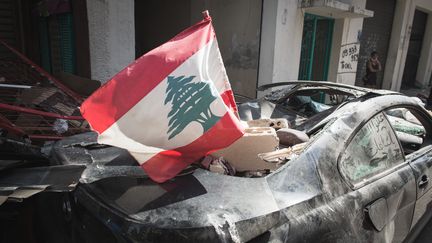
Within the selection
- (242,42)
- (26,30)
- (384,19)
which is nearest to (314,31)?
(242,42)

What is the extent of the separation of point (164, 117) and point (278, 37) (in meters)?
6.10

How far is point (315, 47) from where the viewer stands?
9.79m

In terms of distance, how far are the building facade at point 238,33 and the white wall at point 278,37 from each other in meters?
0.02

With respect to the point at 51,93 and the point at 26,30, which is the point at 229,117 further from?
the point at 26,30

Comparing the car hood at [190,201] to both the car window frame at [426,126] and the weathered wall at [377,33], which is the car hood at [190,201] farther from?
the weathered wall at [377,33]

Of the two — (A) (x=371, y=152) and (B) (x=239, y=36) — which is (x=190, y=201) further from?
(B) (x=239, y=36)

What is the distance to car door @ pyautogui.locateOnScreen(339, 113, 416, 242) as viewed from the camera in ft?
5.99

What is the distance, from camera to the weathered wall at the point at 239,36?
7.47m

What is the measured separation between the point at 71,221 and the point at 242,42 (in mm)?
6604

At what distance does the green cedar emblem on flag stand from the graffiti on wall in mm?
9085

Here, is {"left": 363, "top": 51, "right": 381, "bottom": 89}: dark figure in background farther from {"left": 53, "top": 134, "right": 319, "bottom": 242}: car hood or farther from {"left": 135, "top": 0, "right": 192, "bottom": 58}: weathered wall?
{"left": 53, "top": 134, "right": 319, "bottom": 242}: car hood

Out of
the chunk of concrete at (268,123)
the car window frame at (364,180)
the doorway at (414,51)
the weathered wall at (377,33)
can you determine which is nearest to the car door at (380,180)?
the car window frame at (364,180)

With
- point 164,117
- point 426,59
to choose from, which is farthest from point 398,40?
point 164,117

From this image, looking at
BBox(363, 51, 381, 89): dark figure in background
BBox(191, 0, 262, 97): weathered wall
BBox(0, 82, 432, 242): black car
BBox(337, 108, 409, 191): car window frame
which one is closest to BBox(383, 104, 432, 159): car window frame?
BBox(0, 82, 432, 242): black car
